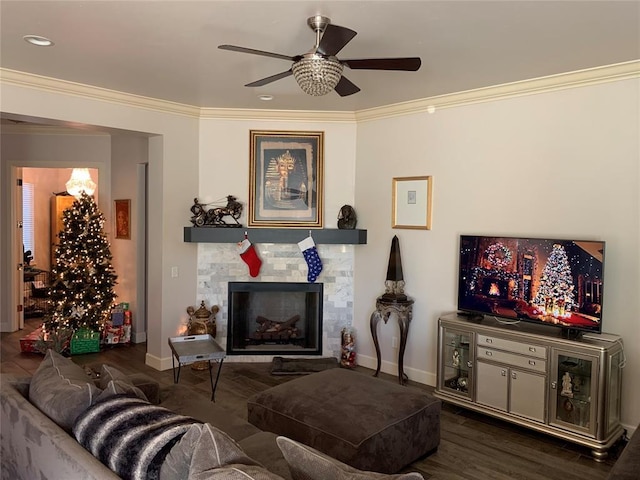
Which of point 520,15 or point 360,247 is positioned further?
point 360,247

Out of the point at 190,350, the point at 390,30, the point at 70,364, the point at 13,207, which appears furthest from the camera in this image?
the point at 13,207

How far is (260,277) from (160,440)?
12.0ft

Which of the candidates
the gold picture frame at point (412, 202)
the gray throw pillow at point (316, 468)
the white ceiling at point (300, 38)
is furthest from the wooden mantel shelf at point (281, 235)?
the gray throw pillow at point (316, 468)

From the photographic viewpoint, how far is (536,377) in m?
3.40

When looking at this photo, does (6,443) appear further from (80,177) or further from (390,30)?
(80,177)

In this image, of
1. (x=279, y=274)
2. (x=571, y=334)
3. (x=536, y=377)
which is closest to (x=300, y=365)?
(x=279, y=274)

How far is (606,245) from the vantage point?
3441 mm

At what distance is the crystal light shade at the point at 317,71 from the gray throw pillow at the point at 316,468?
1878 millimetres

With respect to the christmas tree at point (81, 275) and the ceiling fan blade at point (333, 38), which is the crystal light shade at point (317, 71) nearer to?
the ceiling fan blade at point (333, 38)

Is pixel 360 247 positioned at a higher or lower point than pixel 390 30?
lower

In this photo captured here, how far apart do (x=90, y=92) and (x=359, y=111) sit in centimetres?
257

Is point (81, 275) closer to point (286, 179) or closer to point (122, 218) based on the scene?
point (122, 218)

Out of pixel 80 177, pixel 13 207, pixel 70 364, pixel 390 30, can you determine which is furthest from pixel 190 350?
pixel 13 207

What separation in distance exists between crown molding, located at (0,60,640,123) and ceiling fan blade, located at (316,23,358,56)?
6.70 ft
